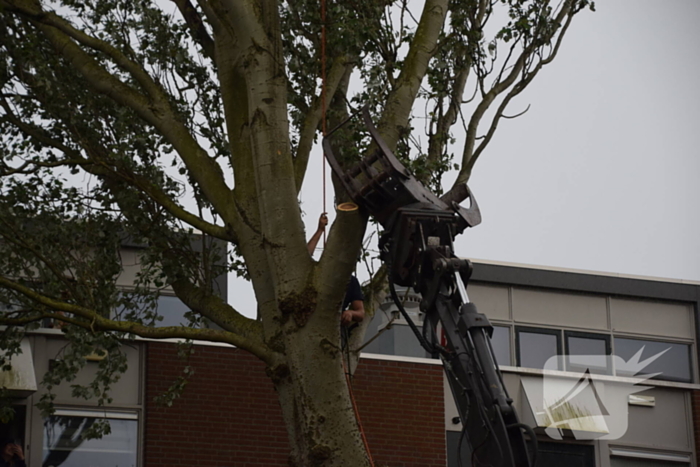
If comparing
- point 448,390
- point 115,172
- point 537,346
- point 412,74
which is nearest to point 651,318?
point 537,346

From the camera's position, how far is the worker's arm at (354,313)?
11.6 m

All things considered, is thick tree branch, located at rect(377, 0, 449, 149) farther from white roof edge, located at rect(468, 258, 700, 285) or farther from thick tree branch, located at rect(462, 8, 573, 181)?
white roof edge, located at rect(468, 258, 700, 285)

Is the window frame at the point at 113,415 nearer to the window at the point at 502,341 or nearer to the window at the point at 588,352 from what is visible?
the window at the point at 502,341

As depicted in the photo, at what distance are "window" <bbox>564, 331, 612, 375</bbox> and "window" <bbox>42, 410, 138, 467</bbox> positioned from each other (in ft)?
31.1

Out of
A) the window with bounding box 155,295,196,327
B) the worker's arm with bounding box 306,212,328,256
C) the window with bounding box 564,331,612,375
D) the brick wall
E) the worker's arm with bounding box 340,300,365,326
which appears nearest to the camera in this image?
the worker's arm with bounding box 340,300,365,326

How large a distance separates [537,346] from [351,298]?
11.9 meters

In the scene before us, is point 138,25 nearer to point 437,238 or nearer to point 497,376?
point 437,238

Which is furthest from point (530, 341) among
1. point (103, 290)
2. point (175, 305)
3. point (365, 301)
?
point (103, 290)

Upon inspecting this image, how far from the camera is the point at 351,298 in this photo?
1211cm

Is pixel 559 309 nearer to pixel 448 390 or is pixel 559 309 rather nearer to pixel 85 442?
pixel 448 390

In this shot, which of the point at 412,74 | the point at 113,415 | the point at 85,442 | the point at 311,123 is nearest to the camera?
the point at 412,74

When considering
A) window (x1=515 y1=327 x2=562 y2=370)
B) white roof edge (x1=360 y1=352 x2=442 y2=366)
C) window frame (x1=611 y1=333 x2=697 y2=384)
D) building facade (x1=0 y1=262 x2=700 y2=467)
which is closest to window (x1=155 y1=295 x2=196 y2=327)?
building facade (x1=0 y1=262 x2=700 y2=467)

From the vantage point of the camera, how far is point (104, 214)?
13289mm

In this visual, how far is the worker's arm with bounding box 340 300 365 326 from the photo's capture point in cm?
1161
